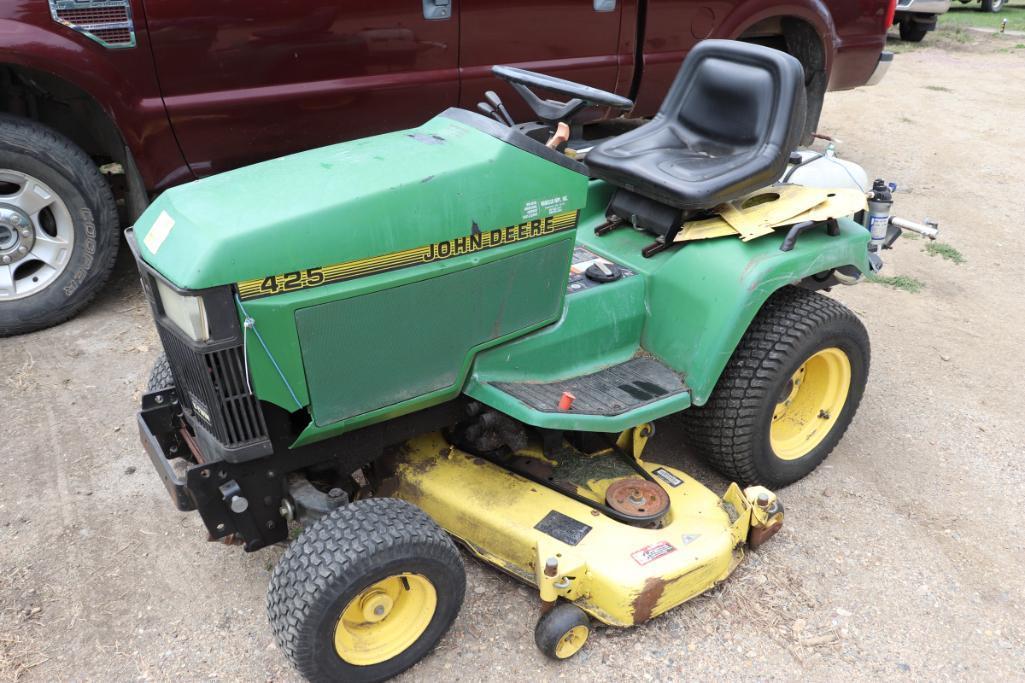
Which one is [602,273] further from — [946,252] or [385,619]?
[946,252]

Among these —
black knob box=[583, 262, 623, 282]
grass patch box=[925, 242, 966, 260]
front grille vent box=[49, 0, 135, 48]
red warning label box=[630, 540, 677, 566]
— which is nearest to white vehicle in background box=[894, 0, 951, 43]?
grass patch box=[925, 242, 966, 260]

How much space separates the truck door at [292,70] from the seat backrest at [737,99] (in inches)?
58.1

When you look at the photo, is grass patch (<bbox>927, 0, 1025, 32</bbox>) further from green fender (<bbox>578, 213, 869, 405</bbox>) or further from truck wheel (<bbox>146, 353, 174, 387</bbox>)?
truck wheel (<bbox>146, 353, 174, 387</bbox>)

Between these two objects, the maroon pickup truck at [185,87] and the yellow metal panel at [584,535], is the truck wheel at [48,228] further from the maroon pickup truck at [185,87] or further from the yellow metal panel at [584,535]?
the yellow metal panel at [584,535]

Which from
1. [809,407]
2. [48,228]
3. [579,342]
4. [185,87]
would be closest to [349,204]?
[579,342]

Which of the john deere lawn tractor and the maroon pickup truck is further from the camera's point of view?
the maroon pickup truck

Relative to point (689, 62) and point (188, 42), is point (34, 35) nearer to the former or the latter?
point (188, 42)

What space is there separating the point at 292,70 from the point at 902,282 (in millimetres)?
3438

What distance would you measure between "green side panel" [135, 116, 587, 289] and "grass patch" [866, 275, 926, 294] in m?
2.94

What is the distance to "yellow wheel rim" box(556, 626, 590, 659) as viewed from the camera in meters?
2.41

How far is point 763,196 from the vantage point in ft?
10.2

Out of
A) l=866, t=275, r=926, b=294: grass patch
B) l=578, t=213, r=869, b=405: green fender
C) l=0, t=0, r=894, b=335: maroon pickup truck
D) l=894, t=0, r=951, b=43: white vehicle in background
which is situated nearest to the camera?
l=578, t=213, r=869, b=405: green fender

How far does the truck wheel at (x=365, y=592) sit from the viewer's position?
2.16 metres

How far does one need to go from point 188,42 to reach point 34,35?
60cm
